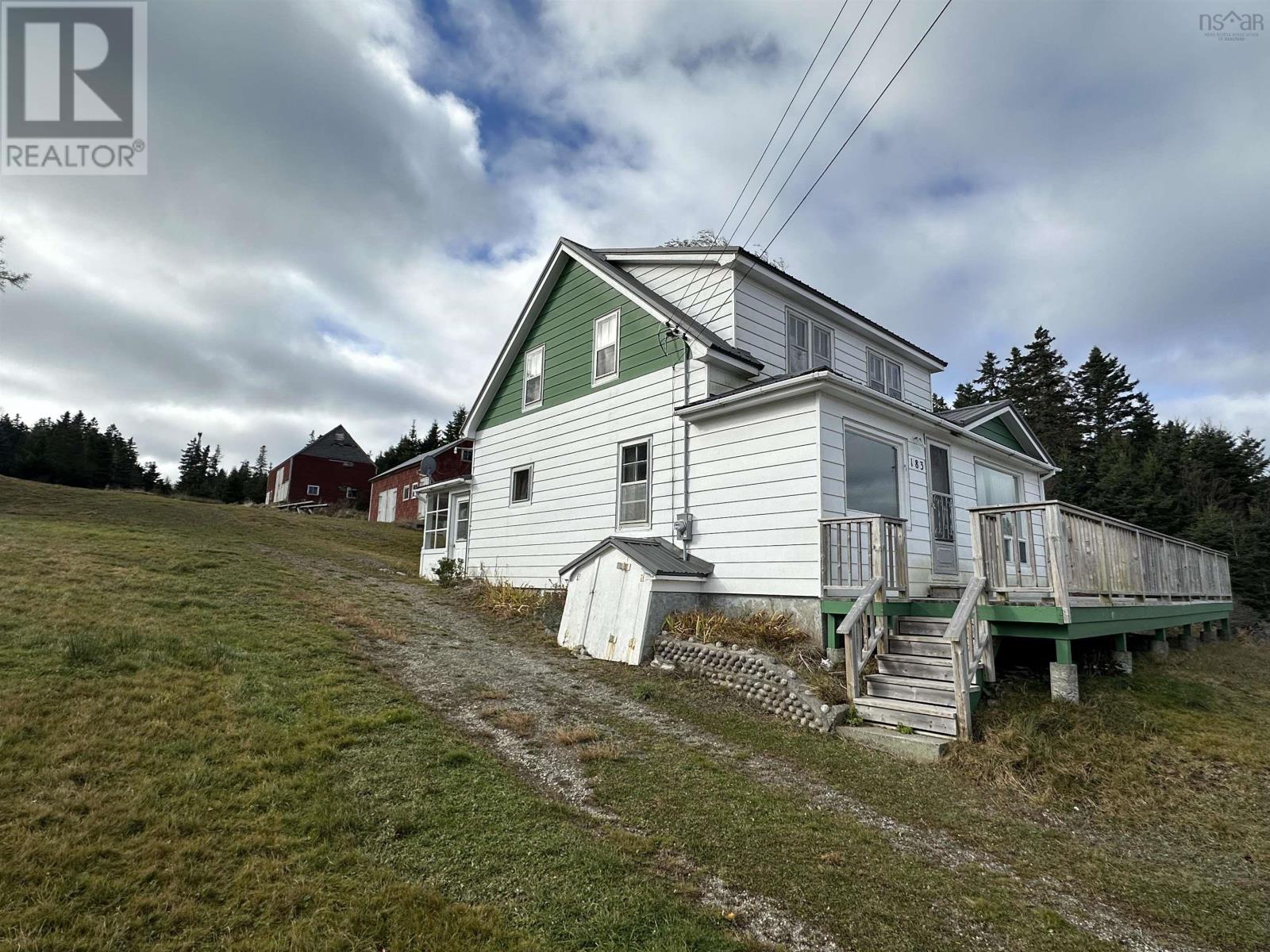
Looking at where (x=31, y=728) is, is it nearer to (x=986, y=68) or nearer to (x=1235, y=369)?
(x=986, y=68)

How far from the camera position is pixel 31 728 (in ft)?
15.6

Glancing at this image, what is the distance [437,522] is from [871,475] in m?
14.3

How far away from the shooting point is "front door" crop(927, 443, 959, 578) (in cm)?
1161

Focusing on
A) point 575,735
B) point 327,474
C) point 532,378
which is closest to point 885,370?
point 532,378

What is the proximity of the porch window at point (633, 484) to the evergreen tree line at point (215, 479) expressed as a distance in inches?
1917

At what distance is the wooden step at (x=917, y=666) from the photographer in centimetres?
708

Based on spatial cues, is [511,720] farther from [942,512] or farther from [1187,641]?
[1187,641]

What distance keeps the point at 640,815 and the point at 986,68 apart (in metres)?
9.24

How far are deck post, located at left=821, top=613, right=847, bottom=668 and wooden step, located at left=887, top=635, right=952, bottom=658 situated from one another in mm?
657

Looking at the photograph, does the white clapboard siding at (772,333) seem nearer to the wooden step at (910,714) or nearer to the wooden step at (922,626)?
the wooden step at (922,626)

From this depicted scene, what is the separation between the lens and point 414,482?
3381 centimetres

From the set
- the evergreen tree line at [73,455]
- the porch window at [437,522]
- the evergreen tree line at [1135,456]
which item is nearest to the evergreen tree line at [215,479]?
the evergreen tree line at [73,455]

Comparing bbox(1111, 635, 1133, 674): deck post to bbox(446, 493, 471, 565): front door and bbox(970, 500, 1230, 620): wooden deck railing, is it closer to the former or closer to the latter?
bbox(970, 500, 1230, 620): wooden deck railing

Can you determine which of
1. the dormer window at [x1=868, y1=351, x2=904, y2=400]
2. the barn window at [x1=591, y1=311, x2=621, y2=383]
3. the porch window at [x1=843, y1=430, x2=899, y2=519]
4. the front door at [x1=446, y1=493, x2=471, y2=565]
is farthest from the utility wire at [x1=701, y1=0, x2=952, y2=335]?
the front door at [x1=446, y1=493, x2=471, y2=565]
